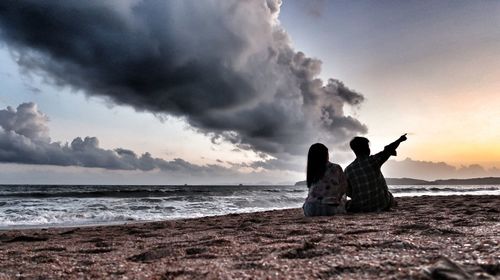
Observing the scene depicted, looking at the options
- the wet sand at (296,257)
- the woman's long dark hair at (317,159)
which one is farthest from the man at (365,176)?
the wet sand at (296,257)

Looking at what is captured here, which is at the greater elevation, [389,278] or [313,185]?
[313,185]

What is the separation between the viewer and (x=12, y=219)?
1136 centimetres

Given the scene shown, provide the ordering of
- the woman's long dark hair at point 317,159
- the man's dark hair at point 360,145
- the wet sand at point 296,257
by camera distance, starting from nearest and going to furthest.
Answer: the wet sand at point 296,257 → the woman's long dark hair at point 317,159 → the man's dark hair at point 360,145

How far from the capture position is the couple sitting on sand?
6.77m

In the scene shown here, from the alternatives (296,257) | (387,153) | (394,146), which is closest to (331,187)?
(387,153)

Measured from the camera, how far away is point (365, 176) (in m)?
6.89

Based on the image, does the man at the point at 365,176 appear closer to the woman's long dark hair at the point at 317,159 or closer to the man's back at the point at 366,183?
the man's back at the point at 366,183

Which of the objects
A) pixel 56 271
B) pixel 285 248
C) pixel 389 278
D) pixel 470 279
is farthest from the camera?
pixel 285 248

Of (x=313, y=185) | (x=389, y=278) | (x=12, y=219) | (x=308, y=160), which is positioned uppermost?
(x=308, y=160)

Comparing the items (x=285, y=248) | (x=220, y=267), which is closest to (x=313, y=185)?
(x=285, y=248)

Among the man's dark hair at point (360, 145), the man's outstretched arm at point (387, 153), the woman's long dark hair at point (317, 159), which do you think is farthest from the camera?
the man's dark hair at point (360, 145)

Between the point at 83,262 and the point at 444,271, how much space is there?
313 centimetres

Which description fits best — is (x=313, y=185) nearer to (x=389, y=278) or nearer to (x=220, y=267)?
(x=220, y=267)

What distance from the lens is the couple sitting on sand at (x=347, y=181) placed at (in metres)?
6.77
